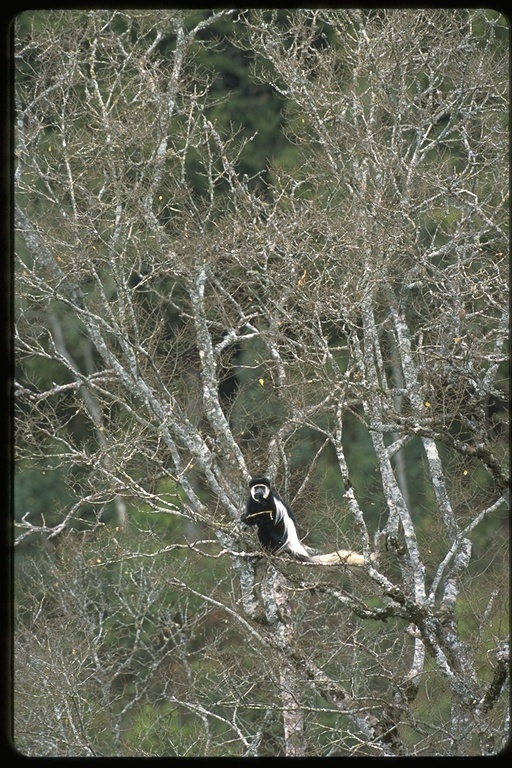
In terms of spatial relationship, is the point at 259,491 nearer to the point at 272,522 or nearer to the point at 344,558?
the point at 272,522

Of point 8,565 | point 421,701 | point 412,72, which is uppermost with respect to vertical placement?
point 412,72

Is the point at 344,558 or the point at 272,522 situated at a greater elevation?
the point at 344,558

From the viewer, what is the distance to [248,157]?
1934cm

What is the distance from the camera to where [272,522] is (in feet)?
28.9

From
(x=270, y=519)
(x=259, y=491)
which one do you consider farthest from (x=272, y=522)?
(x=259, y=491)

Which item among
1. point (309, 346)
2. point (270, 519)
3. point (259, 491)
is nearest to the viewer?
point (309, 346)

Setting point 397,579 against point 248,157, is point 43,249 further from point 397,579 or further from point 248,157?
point 248,157

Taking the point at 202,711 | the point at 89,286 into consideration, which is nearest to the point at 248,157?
the point at 89,286

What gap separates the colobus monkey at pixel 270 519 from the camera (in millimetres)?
8578

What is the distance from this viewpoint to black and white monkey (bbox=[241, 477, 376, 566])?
28.1ft

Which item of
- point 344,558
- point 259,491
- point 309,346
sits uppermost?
point 309,346

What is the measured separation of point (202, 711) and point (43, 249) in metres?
4.03

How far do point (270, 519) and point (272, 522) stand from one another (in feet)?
0.16

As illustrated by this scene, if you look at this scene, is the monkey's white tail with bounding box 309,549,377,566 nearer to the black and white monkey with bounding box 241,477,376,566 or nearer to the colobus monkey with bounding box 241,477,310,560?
the black and white monkey with bounding box 241,477,376,566
